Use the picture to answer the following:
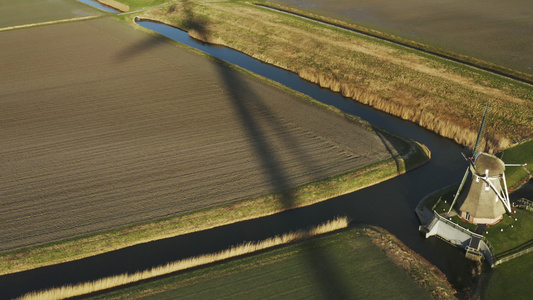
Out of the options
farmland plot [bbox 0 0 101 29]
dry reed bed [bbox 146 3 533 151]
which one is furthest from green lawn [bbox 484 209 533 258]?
farmland plot [bbox 0 0 101 29]

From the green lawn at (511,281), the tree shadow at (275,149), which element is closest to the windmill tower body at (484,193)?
the green lawn at (511,281)

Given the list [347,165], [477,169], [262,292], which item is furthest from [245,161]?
[477,169]

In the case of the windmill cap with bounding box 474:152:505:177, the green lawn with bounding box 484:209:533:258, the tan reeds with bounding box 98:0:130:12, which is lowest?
the green lawn with bounding box 484:209:533:258

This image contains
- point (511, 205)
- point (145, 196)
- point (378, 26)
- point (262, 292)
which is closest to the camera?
point (262, 292)

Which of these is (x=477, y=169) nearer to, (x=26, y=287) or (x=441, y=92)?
(x=441, y=92)

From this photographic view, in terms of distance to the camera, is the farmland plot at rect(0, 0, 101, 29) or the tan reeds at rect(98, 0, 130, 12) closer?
the farmland plot at rect(0, 0, 101, 29)

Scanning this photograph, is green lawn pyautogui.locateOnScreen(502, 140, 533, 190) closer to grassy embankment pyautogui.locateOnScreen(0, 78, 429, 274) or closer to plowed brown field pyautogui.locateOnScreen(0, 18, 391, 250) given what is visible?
grassy embankment pyautogui.locateOnScreen(0, 78, 429, 274)

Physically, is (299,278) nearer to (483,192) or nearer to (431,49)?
(483,192)

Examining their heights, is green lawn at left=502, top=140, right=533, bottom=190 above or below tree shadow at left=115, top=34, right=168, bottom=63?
below
